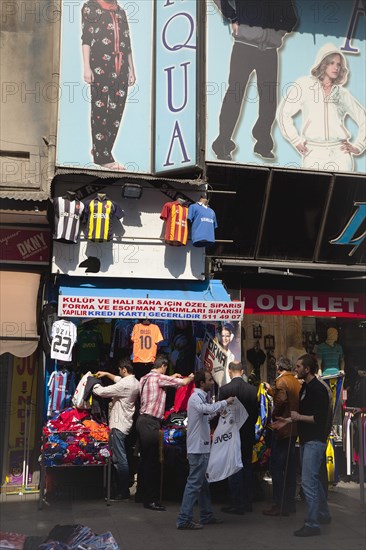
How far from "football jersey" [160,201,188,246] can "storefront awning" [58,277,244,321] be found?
38.5 inches

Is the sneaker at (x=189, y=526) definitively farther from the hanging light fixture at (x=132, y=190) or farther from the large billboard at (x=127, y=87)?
the large billboard at (x=127, y=87)

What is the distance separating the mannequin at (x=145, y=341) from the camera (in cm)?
1067

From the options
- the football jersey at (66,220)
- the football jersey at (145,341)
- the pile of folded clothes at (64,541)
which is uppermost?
the football jersey at (66,220)

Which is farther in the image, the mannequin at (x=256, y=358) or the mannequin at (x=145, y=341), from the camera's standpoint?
the mannequin at (x=256, y=358)

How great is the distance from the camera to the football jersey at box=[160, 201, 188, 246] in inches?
444

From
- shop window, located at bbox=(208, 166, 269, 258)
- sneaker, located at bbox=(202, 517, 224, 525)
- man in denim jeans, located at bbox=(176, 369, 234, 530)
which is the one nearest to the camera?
man in denim jeans, located at bbox=(176, 369, 234, 530)

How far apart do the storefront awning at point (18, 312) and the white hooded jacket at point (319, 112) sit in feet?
18.9

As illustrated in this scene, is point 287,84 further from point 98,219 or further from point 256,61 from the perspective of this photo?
point 98,219

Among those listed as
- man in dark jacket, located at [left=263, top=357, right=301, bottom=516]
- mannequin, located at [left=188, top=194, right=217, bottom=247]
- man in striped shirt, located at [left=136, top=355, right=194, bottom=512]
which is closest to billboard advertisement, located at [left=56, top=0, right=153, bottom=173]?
mannequin, located at [left=188, top=194, right=217, bottom=247]

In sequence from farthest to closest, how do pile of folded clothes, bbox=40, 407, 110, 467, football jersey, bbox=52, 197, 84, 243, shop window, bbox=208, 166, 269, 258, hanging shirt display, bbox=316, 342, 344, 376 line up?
hanging shirt display, bbox=316, 342, 344, 376, shop window, bbox=208, 166, 269, 258, football jersey, bbox=52, 197, 84, 243, pile of folded clothes, bbox=40, 407, 110, 467

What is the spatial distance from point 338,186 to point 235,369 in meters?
5.37

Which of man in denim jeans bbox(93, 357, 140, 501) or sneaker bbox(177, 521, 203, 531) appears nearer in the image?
sneaker bbox(177, 521, 203, 531)

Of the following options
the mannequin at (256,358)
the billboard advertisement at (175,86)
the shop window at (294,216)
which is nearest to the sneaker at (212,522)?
the mannequin at (256,358)

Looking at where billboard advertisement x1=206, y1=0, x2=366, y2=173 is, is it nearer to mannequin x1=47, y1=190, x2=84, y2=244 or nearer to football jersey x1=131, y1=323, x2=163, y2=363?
mannequin x1=47, y1=190, x2=84, y2=244
